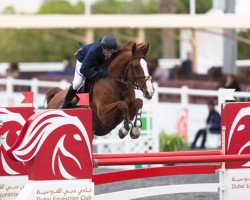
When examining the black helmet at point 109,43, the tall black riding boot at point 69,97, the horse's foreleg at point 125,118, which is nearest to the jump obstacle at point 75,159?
the horse's foreleg at point 125,118

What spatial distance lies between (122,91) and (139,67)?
54 centimetres

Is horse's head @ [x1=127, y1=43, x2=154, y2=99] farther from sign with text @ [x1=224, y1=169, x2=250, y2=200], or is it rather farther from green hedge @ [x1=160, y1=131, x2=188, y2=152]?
green hedge @ [x1=160, y1=131, x2=188, y2=152]

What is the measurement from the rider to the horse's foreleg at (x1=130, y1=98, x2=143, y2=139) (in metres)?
0.62

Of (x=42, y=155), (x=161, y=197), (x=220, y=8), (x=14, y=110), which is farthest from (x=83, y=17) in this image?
(x=42, y=155)

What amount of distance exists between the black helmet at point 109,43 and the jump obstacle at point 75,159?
127 cm

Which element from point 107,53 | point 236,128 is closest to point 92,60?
point 107,53

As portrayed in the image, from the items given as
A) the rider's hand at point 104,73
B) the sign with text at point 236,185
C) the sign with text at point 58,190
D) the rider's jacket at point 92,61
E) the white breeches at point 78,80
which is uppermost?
the rider's jacket at point 92,61

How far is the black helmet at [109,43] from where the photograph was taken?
444 inches

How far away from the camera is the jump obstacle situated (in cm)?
871

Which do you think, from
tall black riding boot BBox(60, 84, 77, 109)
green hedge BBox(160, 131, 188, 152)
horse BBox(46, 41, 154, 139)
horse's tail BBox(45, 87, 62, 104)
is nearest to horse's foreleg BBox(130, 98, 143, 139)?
horse BBox(46, 41, 154, 139)

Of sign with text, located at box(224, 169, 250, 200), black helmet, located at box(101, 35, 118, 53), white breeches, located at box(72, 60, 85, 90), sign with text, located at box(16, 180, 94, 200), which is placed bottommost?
sign with text, located at box(224, 169, 250, 200)

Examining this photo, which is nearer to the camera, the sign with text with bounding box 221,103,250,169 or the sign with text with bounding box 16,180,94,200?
the sign with text with bounding box 16,180,94,200

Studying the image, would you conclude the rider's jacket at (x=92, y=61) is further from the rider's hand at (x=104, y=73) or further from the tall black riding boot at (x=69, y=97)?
the tall black riding boot at (x=69, y=97)

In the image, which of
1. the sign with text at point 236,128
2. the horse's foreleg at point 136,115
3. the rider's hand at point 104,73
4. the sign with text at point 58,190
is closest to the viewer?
the sign with text at point 58,190
